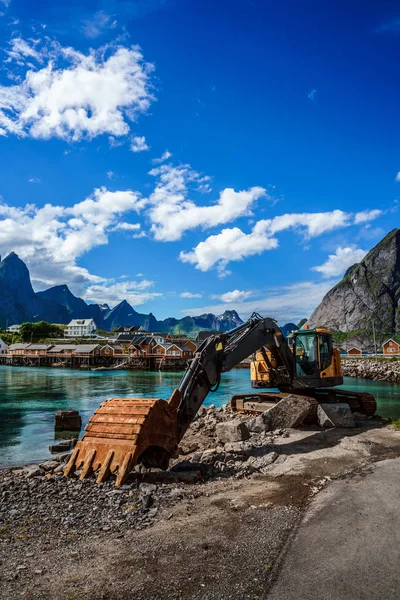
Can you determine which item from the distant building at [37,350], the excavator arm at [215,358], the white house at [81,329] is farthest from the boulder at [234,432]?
the white house at [81,329]

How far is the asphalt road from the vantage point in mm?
4145

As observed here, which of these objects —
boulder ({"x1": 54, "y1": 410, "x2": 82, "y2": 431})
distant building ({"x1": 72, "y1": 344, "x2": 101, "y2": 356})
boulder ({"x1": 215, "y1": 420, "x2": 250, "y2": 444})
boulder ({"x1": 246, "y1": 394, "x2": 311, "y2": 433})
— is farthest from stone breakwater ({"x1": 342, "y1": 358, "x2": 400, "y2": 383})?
distant building ({"x1": 72, "y1": 344, "x2": 101, "y2": 356})

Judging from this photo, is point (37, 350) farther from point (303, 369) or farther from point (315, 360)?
point (315, 360)

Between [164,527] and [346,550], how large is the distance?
8.08 ft

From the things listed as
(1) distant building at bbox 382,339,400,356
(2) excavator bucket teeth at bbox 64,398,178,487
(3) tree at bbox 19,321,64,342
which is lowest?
(1) distant building at bbox 382,339,400,356

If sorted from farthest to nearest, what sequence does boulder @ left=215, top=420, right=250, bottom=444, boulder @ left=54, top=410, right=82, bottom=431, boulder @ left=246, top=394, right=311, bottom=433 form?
1. boulder @ left=54, top=410, right=82, bottom=431
2. boulder @ left=246, top=394, right=311, bottom=433
3. boulder @ left=215, top=420, right=250, bottom=444

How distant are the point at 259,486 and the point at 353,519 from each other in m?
2.32

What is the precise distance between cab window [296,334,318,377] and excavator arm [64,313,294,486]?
539cm

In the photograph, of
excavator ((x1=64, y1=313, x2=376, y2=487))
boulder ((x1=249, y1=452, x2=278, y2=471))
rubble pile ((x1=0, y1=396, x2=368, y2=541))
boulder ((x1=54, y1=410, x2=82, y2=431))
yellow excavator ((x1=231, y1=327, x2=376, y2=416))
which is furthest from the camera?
boulder ((x1=54, y1=410, x2=82, y2=431))

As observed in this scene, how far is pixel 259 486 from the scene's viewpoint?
8.06 m

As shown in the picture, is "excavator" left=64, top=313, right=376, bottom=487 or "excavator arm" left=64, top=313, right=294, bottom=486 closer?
"excavator arm" left=64, top=313, right=294, bottom=486

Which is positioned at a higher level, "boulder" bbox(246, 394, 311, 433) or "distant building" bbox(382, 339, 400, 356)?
"boulder" bbox(246, 394, 311, 433)

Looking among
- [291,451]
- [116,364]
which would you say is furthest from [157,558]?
[116,364]

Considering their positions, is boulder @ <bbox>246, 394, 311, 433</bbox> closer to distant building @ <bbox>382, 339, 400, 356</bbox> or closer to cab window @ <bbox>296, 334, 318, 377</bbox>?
cab window @ <bbox>296, 334, 318, 377</bbox>
